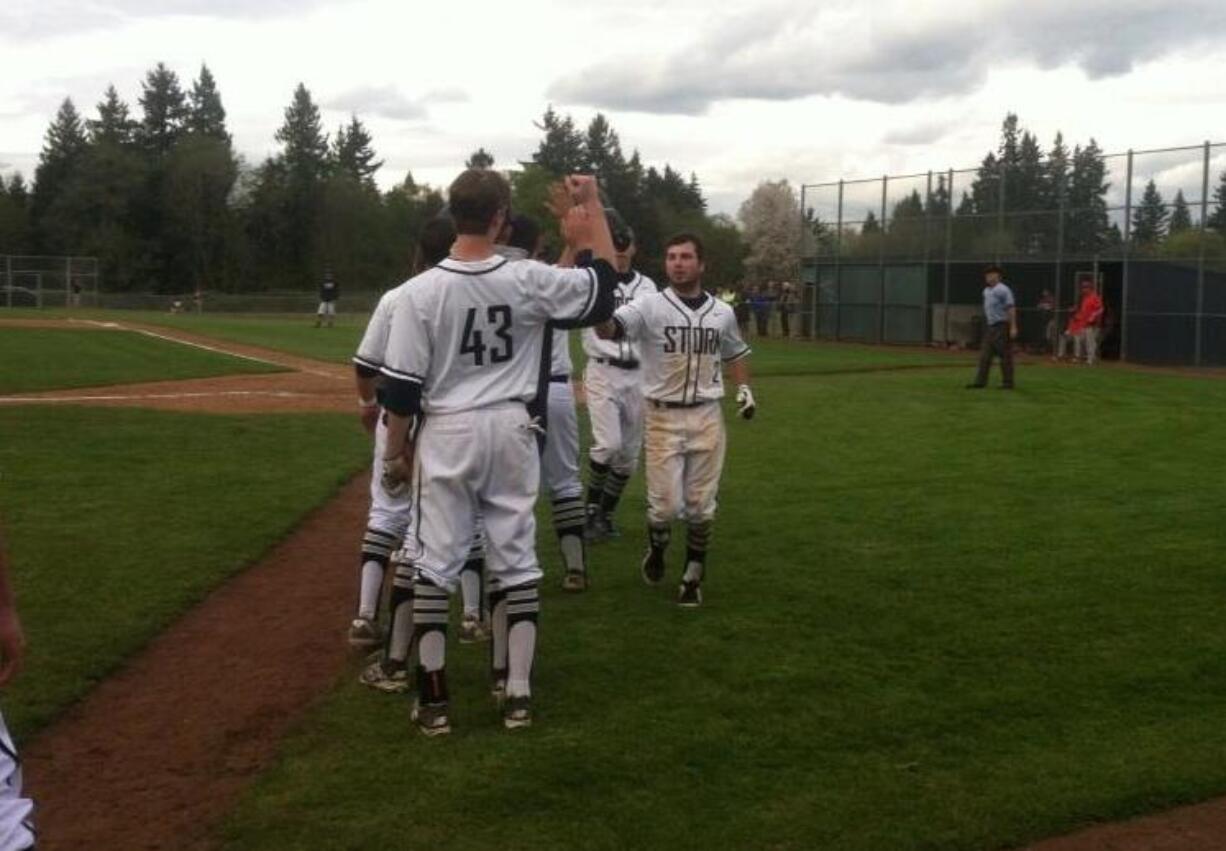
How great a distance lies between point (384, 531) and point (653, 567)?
2.06 meters

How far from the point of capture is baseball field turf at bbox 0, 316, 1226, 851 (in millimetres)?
4484

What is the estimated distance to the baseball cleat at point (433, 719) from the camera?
521 cm

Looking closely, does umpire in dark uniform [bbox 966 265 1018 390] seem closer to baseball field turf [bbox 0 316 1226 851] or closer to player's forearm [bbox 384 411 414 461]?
baseball field turf [bbox 0 316 1226 851]

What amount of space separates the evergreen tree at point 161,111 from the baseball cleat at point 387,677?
112130 mm

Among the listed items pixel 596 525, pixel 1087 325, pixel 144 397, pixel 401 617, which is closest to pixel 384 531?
pixel 401 617

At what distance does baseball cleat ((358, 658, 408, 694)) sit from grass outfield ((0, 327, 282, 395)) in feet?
50.1

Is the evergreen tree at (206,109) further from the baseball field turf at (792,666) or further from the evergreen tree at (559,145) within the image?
the baseball field turf at (792,666)

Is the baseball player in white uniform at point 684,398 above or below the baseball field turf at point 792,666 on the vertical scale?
above

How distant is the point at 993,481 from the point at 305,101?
383 ft

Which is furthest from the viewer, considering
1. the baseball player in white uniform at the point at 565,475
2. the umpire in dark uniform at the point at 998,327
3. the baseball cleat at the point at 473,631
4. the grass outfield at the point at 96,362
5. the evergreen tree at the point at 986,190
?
the evergreen tree at the point at 986,190

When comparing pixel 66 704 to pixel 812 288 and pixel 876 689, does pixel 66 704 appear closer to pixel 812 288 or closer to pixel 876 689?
pixel 876 689

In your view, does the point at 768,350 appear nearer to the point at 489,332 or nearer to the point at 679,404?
the point at 679,404

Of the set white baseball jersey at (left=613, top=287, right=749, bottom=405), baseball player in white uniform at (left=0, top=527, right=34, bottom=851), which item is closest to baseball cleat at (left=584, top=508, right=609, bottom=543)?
white baseball jersey at (left=613, top=287, right=749, bottom=405)

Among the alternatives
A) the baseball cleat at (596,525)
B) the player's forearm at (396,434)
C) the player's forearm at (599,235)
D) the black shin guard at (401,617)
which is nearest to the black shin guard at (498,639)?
the black shin guard at (401,617)
